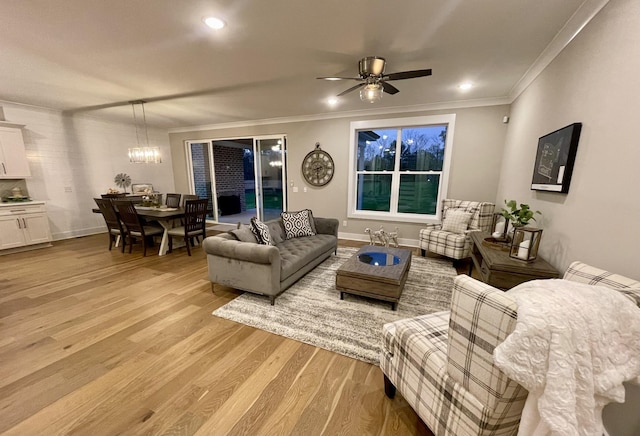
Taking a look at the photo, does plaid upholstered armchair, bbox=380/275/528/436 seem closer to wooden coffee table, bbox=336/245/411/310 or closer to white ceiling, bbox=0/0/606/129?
wooden coffee table, bbox=336/245/411/310

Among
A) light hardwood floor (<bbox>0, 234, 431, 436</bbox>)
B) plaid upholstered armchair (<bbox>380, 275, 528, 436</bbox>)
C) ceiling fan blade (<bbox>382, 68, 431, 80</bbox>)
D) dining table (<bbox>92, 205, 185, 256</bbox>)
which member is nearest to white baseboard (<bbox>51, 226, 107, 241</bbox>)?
dining table (<bbox>92, 205, 185, 256</bbox>)

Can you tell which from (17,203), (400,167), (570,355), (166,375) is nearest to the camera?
(570,355)

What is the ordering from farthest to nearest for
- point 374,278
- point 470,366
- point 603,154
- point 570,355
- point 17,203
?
point 17,203 → point 374,278 → point 603,154 → point 470,366 → point 570,355

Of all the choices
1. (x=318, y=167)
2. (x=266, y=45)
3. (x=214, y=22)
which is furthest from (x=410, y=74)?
(x=318, y=167)

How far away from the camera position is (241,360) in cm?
187

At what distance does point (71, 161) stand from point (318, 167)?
5.39 metres

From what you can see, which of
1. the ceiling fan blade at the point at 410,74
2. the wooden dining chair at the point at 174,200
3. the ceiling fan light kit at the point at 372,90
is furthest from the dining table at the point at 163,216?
the ceiling fan blade at the point at 410,74

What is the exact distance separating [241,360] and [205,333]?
0.53m

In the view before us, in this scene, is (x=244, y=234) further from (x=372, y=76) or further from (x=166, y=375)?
(x=372, y=76)

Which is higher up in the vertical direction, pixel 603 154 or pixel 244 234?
pixel 603 154

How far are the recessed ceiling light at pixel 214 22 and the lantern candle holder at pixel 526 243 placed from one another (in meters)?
3.15

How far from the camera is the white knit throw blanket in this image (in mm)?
730

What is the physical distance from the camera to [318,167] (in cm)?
527

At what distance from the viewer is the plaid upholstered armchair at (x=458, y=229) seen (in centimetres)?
362
